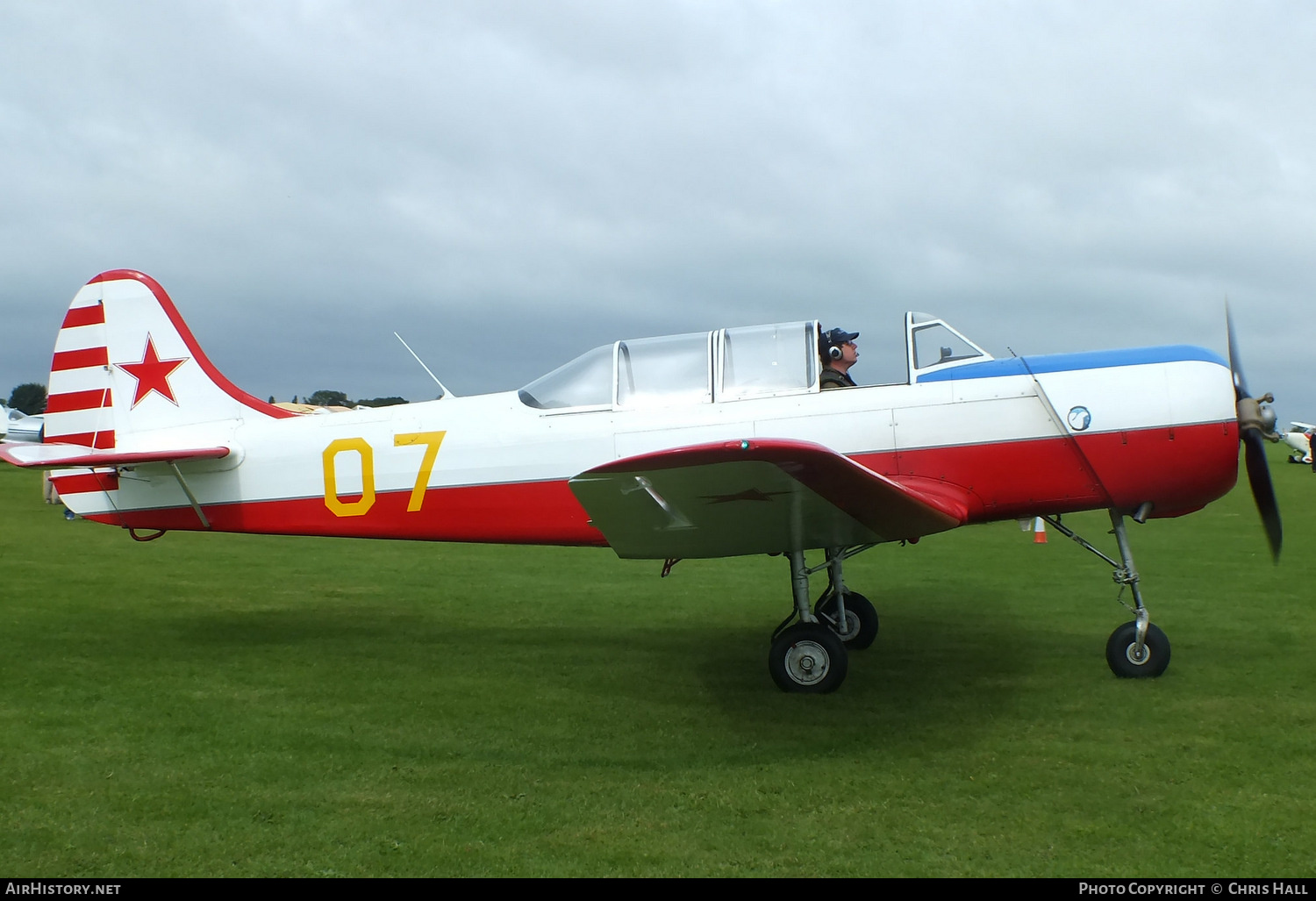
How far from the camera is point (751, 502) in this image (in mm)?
4695

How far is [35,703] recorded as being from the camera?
5152 mm

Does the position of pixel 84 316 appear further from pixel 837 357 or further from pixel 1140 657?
pixel 1140 657

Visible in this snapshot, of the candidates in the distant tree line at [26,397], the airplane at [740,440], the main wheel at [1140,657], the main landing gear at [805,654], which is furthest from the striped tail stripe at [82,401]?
the distant tree line at [26,397]

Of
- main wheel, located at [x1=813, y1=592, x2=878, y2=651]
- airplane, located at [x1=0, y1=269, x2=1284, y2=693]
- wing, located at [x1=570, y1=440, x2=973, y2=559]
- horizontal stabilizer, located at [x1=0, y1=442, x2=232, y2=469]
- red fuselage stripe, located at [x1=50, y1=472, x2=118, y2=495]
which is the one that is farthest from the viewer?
red fuselage stripe, located at [x1=50, y1=472, x2=118, y2=495]

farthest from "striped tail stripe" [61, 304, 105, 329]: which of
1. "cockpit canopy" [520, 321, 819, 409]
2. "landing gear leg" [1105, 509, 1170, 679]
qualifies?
"landing gear leg" [1105, 509, 1170, 679]

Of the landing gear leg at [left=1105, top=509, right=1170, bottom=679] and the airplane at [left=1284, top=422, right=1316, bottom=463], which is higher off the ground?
the airplane at [left=1284, top=422, right=1316, bottom=463]

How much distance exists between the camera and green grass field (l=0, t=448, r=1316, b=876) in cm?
340

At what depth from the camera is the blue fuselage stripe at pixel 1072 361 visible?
561 cm

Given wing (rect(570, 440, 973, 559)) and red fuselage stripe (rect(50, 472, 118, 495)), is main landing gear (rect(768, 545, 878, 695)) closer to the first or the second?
wing (rect(570, 440, 973, 559))

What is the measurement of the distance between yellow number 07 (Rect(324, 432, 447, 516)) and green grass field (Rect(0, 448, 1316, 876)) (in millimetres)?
1072

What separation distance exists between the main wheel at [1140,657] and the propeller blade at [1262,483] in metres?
0.89

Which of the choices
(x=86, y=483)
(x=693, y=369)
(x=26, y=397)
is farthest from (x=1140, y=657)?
(x=26, y=397)

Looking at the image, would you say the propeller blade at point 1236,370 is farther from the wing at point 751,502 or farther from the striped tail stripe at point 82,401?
the striped tail stripe at point 82,401

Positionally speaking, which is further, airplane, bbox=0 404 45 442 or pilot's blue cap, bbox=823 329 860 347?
airplane, bbox=0 404 45 442
